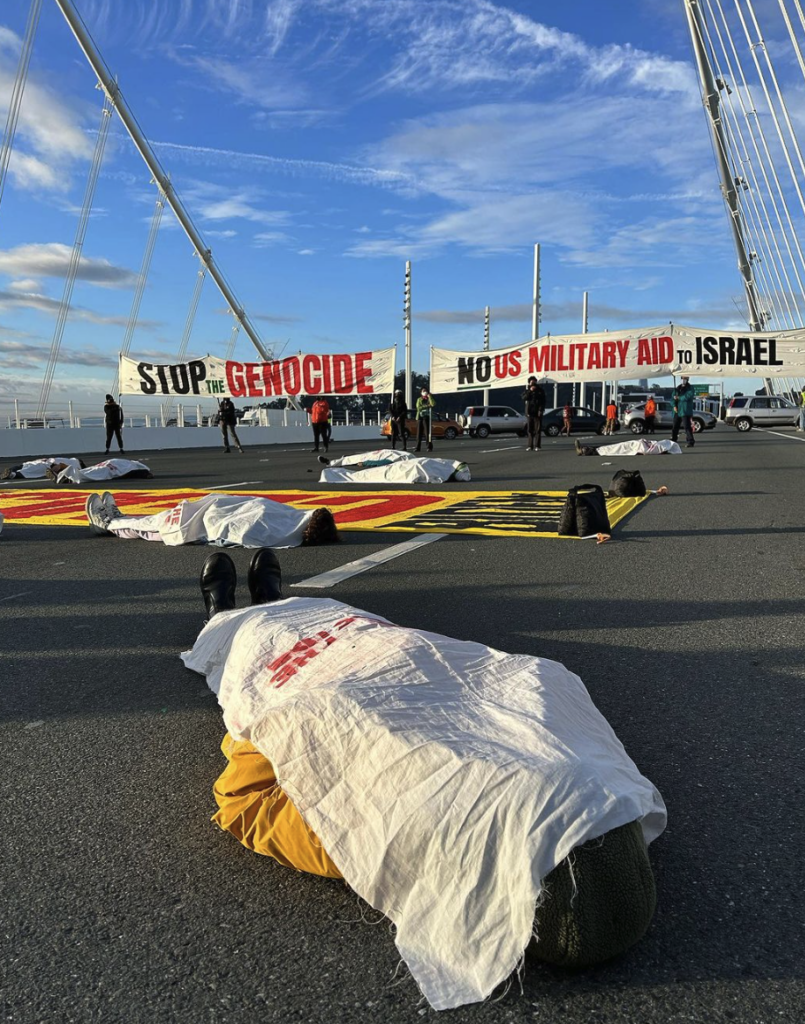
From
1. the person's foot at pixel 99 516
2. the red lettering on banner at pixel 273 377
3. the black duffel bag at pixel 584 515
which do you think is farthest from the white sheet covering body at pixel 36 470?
the red lettering on banner at pixel 273 377

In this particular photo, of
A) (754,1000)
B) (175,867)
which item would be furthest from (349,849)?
(754,1000)

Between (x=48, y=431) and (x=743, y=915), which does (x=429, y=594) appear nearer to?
(x=743, y=915)

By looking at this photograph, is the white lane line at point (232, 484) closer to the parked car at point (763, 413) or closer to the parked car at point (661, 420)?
the parked car at point (661, 420)

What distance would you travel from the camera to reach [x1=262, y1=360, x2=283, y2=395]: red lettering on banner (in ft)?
105

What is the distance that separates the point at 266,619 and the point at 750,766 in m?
1.74

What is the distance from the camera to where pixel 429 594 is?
5387 millimetres

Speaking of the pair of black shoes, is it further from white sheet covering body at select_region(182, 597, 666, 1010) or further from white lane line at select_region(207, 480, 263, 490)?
white lane line at select_region(207, 480, 263, 490)

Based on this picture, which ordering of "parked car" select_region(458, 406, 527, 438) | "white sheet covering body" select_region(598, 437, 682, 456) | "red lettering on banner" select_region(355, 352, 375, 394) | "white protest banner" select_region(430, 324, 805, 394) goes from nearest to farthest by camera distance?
1. "white sheet covering body" select_region(598, 437, 682, 456)
2. "white protest banner" select_region(430, 324, 805, 394)
3. "red lettering on banner" select_region(355, 352, 375, 394)
4. "parked car" select_region(458, 406, 527, 438)

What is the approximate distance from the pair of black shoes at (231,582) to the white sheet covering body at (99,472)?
10951mm

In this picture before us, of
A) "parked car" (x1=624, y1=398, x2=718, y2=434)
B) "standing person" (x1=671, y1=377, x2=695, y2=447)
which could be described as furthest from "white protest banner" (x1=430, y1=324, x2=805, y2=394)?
"parked car" (x1=624, y1=398, x2=718, y2=434)

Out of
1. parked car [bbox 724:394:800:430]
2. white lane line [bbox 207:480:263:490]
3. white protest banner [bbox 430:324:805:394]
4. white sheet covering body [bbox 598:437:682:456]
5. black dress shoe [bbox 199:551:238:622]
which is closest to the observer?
black dress shoe [bbox 199:551:238:622]

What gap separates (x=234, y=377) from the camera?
32.6 m

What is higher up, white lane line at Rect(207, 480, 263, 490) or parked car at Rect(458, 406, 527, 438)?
parked car at Rect(458, 406, 527, 438)

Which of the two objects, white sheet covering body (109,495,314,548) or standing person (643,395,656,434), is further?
standing person (643,395,656,434)
